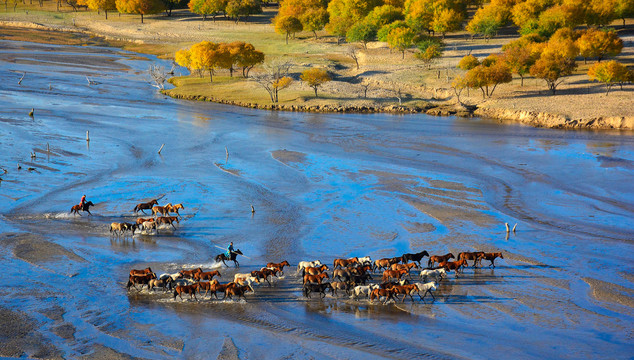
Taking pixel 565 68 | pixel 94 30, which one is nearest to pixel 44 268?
pixel 565 68

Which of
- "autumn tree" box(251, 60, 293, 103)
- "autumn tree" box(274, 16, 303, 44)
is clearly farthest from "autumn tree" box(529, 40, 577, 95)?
"autumn tree" box(274, 16, 303, 44)

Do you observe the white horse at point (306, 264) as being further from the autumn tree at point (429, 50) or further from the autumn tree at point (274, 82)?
the autumn tree at point (429, 50)

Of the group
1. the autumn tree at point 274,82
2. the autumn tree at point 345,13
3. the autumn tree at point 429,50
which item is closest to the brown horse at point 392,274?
the autumn tree at point 274,82

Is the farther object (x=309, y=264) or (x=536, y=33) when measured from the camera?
(x=536, y=33)

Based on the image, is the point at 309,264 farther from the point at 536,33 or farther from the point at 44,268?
the point at 536,33

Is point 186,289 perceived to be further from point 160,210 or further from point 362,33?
point 362,33

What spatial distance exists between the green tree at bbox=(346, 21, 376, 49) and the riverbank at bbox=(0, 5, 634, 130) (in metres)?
1.75

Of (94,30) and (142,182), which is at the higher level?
(94,30)

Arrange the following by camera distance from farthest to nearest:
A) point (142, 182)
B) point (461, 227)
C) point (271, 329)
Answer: point (142, 182)
point (461, 227)
point (271, 329)

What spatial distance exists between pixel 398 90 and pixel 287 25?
36979 mm

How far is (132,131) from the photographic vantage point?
168ft

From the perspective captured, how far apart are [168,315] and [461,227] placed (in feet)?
49.6

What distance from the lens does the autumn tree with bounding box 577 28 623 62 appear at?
70.2m

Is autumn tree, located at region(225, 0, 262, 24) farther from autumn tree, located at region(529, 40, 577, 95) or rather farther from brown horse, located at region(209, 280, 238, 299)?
brown horse, located at region(209, 280, 238, 299)
